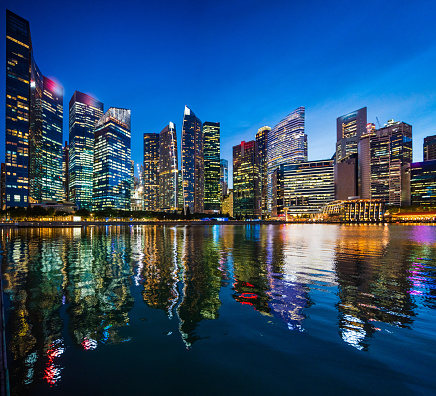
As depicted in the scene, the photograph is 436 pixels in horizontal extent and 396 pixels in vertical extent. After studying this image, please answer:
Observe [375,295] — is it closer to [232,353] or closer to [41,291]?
[232,353]

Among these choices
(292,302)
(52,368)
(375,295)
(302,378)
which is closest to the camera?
(302,378)

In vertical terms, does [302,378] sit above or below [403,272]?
above

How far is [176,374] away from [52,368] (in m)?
3.52

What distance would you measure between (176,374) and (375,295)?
39.4 feet

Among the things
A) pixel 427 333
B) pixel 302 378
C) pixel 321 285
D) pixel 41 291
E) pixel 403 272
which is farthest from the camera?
pixel 403 272

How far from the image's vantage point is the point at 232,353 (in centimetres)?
759

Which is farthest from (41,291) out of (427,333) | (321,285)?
(427,333)

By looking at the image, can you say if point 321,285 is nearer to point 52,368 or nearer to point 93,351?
point 93,351

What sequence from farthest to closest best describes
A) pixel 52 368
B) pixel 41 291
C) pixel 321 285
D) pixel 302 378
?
pixel 321 285
pixel 41 291
pixel 52 368
pixel 302 378

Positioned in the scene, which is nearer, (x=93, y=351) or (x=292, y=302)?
(x=93, y=351)

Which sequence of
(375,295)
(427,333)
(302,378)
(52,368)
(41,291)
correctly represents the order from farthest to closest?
(41,291)
(375,295)
(427,333)
(52,368)
(302,378)

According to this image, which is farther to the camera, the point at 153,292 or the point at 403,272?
the point at 403,272

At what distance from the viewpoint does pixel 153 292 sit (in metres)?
14.1

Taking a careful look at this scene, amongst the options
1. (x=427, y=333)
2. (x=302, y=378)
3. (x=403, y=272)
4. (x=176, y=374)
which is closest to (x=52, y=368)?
(x=176, y=374)
